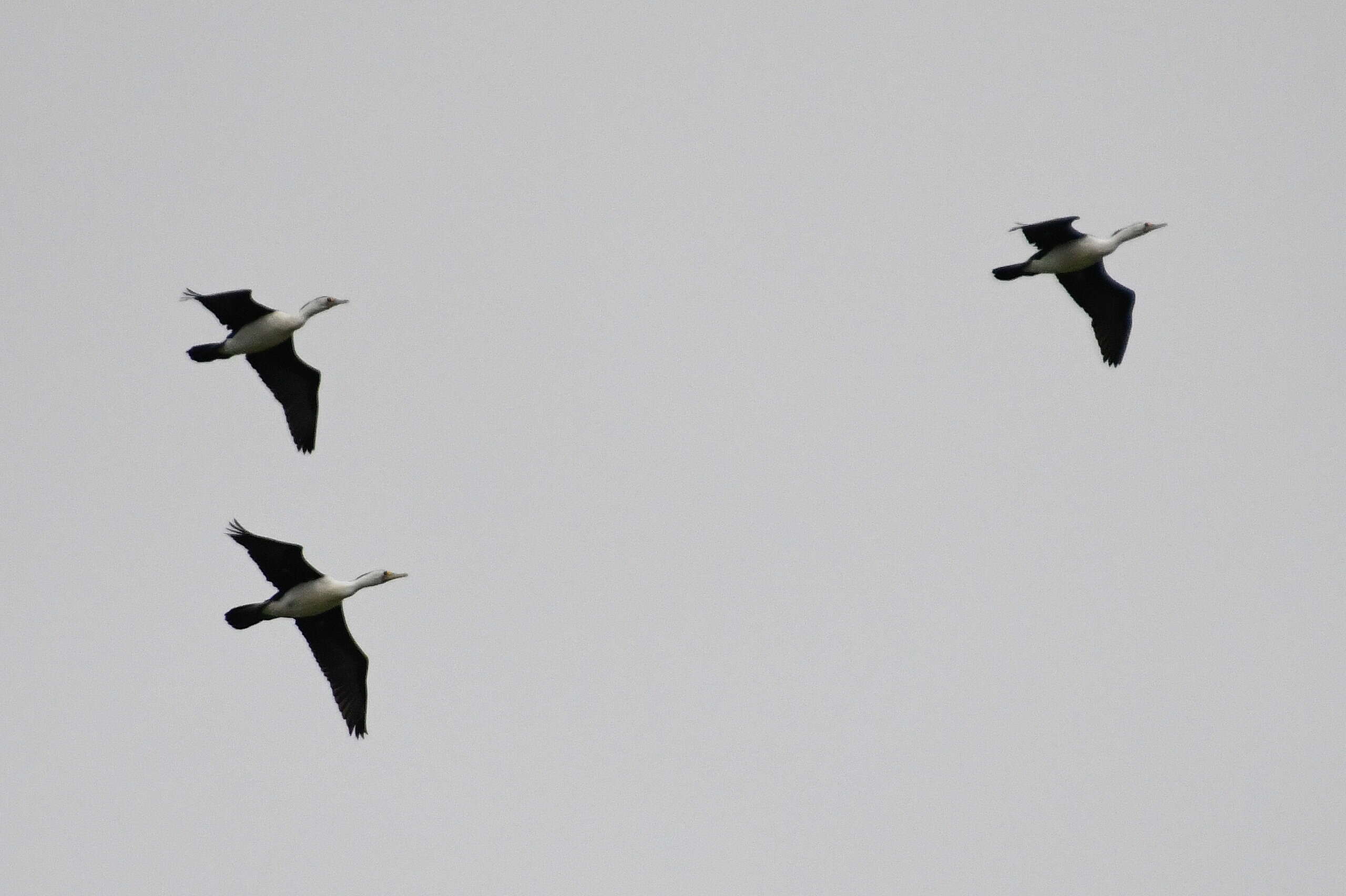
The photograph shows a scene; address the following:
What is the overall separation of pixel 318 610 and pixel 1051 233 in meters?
9.94

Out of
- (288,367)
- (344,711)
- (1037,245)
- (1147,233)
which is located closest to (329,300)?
(288,367)

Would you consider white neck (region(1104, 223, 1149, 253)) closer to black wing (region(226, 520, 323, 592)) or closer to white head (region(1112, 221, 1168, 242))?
white head (region(1112, 221, 1168, 242))

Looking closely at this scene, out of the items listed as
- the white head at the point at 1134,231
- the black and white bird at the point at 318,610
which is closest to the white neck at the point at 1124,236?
the white head at the point at 1134,231

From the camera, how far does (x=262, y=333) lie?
20.6 metres

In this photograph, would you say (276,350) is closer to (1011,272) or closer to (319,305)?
(319,305)

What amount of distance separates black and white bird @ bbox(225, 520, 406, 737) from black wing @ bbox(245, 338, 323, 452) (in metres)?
2.44

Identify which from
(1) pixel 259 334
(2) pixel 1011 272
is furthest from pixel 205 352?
(2) pixel 1011 272

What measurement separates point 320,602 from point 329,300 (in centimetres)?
450

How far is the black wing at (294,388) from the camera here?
69.5ft

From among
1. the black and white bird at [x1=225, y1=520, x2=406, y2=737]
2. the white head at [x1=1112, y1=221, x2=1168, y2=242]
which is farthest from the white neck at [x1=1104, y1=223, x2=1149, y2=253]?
the black and white bird at [x1=225, y1=520, x2=406, y2=737]

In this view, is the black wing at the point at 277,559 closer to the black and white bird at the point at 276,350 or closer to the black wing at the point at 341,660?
the black wing at the point at 341,660

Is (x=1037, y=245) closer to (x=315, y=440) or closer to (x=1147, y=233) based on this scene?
(x=1147, y=233)

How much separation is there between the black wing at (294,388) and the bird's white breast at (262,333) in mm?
362

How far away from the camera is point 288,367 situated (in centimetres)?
2123
